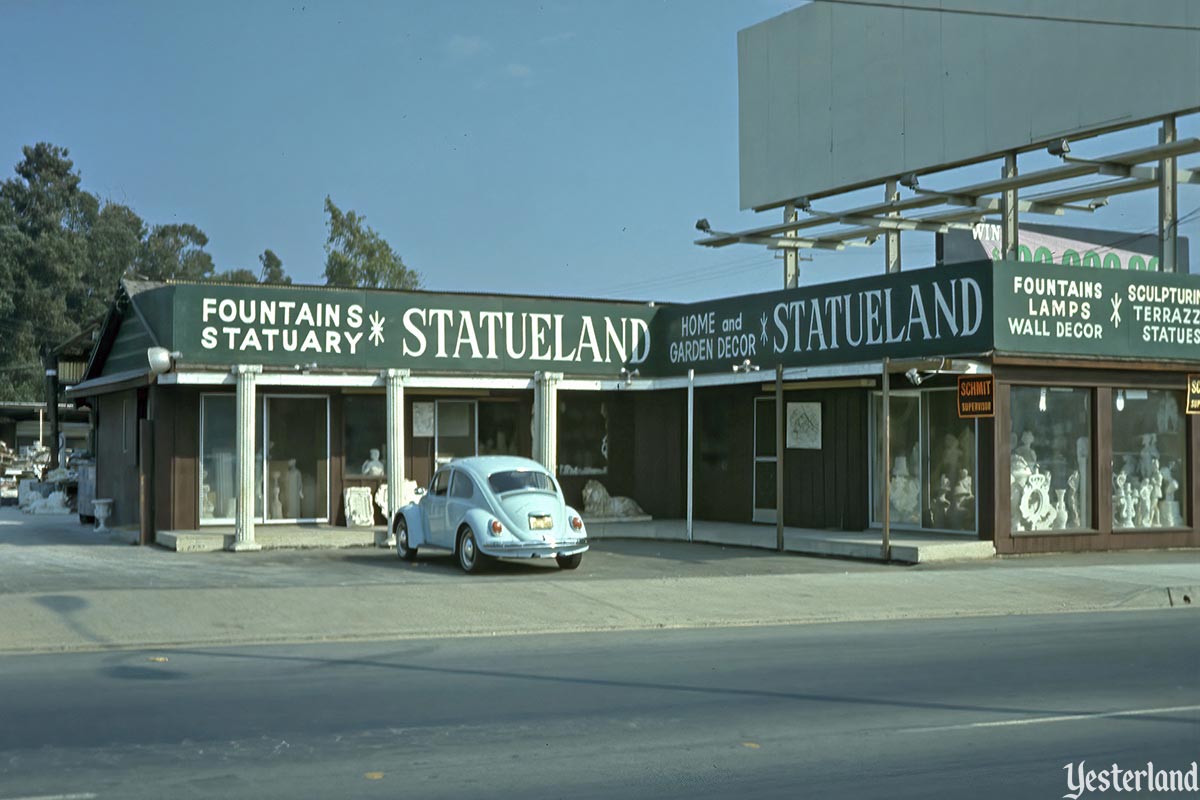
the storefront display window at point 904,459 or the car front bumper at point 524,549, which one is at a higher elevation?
the storefront display window at point 904,459

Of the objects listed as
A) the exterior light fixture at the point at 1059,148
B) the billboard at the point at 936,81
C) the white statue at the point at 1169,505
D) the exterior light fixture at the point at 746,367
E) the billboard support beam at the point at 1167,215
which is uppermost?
the billboard at the point at 936,81

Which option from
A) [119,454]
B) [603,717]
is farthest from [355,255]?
[603,717]

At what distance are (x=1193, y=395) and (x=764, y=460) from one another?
7.77m

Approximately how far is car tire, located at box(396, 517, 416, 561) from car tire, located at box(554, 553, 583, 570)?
2.65 m

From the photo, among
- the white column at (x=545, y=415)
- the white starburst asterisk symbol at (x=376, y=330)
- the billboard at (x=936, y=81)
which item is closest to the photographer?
the billboard at (x=936, y=81)

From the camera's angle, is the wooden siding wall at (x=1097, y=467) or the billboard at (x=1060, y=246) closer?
the wooden siding wall at (x=1097, y=467)

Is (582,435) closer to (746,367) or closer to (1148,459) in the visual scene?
(746,367)

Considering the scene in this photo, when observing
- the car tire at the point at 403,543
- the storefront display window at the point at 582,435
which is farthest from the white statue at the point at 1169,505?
the car tire at the point at 403,543

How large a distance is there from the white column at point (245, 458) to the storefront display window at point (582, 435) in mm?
6994

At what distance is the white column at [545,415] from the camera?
24.3 m

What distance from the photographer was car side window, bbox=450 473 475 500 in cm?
1927

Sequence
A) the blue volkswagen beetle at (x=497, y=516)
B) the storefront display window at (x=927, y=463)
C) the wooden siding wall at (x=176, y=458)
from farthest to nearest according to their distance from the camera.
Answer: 1. the wooden siding wall at (x=176, y=458)
2. the storefront display window at (x=927, y=463)
3. the blue volkswagen beetle at (x=497, y=516)

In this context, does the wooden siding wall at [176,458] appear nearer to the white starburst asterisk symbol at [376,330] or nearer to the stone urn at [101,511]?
the stone urn at [101,511]

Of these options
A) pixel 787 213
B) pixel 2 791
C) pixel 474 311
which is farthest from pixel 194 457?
pixel 2 791
